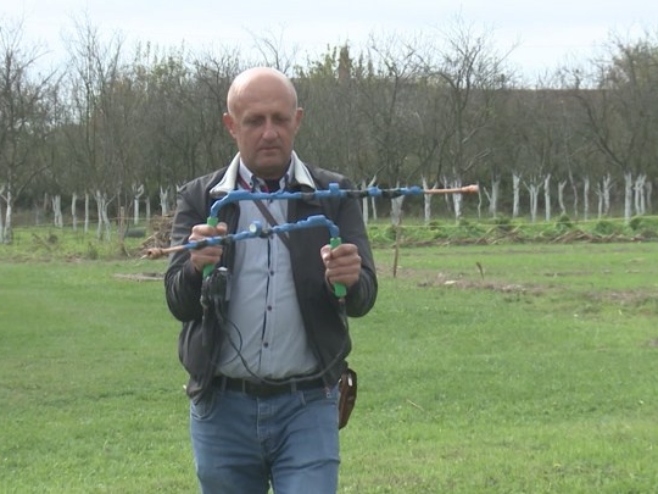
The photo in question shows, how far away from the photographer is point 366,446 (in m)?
7.66

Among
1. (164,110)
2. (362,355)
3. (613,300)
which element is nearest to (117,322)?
(362,355)

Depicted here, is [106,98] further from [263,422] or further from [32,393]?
[263,422]

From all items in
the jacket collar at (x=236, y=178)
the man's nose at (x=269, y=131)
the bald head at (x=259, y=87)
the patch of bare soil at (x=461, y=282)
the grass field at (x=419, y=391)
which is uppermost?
the bald head at (x=259, y=87)

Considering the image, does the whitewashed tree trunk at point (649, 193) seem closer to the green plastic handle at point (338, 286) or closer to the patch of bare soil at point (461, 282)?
the patch of bare soil at point (461, 282)

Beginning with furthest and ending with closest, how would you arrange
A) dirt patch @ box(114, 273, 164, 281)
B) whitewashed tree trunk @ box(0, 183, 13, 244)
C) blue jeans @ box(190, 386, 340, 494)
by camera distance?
1. whitewashed tree trunk @ box(0, 183, 13, 244)
2. dirt patch @ box(114, 273, 164, 281)
3. blue jeans @ box(190, 386, 340, 494)

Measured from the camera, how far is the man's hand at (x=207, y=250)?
10.2 ft

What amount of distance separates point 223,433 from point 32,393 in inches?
304

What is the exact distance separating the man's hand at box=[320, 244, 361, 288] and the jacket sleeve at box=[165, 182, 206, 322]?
40 cm

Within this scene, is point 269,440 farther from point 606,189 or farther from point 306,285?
point 606,189

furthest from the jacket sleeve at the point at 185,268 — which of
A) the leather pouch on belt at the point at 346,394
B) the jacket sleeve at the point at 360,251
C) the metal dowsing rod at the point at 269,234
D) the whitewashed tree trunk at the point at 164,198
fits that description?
the whitewashed tree trunk at the point at 164,198

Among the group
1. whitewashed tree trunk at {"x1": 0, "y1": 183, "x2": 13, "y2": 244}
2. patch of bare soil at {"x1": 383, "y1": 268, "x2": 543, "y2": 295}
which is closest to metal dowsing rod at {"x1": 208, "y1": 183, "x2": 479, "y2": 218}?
patch of bare soil at {"x1": 383, "y1": 268, "x2": 543, "y2": 295}

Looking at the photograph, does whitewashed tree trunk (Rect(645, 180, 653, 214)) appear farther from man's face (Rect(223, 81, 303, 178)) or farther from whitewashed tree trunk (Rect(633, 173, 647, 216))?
man's face (Rect(223, 81, 303, 178))

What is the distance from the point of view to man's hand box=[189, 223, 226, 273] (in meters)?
3.11

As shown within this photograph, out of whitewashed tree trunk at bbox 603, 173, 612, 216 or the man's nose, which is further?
whitewashed tree trunk at bbox 603, 173, 612, 216
